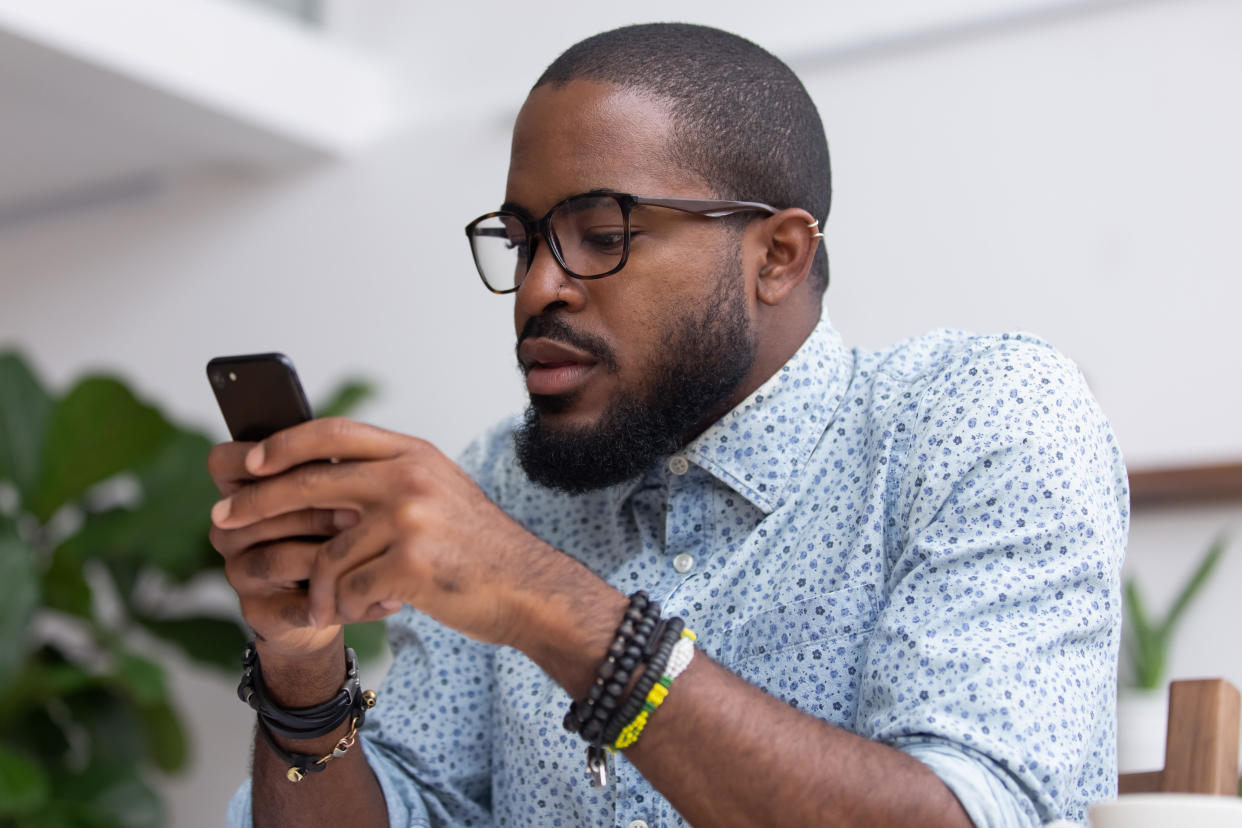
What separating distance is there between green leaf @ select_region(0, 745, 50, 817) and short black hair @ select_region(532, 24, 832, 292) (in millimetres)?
2041

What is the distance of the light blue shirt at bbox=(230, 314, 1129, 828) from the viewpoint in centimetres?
90

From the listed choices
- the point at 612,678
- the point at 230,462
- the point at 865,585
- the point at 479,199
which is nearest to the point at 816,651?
the point at 865,585

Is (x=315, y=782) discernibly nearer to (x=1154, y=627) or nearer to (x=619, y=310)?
(x=619, y=310)

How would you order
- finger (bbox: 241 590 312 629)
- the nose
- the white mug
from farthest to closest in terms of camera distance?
1. the nose
2. finger (bbox: 241 590 312 629)
3. the white mug

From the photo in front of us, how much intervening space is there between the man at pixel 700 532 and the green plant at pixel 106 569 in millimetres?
1823

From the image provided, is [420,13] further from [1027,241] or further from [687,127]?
[687,127]

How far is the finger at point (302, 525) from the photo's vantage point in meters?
0.87

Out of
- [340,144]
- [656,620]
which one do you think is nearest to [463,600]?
[656,620]

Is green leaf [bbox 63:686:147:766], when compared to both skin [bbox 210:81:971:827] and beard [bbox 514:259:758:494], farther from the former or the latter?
skin [bbox 210:81:971:827]

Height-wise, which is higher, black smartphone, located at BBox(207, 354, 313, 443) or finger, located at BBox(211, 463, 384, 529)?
black smartphone, located at BBox(207, 354, 313, 443)

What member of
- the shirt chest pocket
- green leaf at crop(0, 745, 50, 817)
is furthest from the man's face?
green leaf at crop(0, 745, 50, 817)

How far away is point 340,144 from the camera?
3.71 metres

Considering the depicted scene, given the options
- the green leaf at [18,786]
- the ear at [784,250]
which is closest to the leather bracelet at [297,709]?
the ear at [784,250]

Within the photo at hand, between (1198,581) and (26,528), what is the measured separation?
9.47ft
